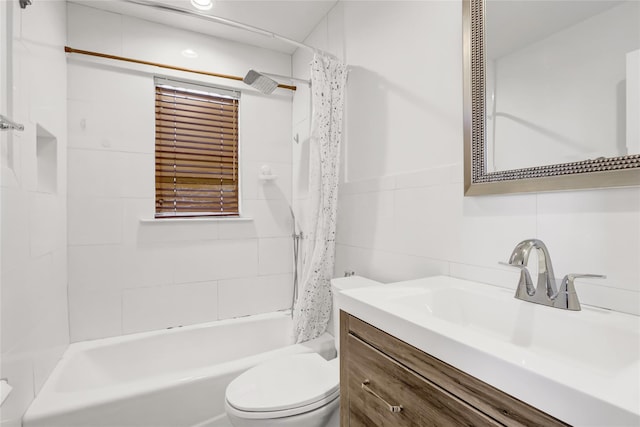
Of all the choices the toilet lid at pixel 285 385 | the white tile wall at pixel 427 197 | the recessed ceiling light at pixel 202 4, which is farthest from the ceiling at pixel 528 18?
the recessed ceiling light at pixel 202 4

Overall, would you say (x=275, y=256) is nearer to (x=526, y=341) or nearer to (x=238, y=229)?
(x=238, y=229)

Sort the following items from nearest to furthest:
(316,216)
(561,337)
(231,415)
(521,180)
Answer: (561,337) < (521,180) < (231,415) < (316,216)

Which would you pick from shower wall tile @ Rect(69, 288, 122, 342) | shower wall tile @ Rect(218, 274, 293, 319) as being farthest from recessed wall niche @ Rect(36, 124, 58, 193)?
shower wall tile @ Rect(218, 274, 293, 319)

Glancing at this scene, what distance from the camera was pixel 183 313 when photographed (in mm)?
2207

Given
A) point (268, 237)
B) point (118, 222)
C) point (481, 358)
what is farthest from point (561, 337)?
point (118, 222)

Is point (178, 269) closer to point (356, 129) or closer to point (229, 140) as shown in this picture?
point (229, 140)

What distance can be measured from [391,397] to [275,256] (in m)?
1.86

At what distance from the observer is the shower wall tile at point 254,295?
2.35 meters

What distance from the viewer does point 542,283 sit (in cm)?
84

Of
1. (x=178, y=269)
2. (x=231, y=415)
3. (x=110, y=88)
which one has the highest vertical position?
(x=110, y=88)

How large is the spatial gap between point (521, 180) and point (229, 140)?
2064 millimetres

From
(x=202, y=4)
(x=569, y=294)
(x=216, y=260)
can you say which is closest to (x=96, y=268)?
(x=216, y=260)

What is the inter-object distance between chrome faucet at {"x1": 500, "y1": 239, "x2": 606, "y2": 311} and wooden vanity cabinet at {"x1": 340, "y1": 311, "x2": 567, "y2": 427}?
38 cm

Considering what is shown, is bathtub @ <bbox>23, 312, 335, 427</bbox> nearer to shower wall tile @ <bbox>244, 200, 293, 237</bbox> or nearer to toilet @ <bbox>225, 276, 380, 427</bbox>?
toilet @ <bbox>225, 276, 380, 427</bbox>
